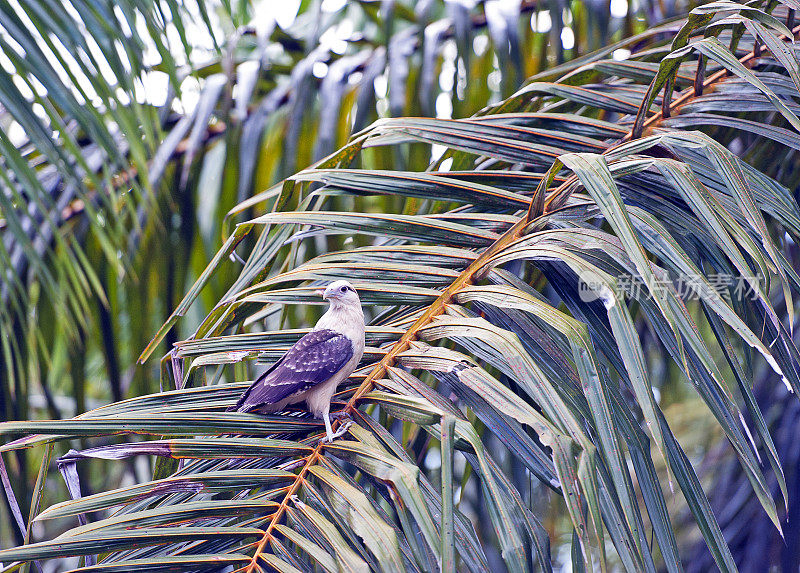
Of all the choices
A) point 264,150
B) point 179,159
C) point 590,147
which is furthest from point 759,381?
point 179,159

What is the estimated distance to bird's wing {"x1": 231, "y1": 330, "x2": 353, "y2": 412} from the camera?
1.34 meters

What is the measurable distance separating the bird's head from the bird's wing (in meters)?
0.09

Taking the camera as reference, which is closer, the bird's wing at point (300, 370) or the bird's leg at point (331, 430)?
the bird's leg at point (331, 430)

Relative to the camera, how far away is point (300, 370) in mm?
1354

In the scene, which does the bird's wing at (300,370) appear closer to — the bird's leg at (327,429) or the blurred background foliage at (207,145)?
the bird's leg at (327,429)

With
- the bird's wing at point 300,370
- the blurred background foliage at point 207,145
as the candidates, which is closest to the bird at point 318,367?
the bird's wing at point 300,370

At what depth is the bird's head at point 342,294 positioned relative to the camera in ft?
4.84

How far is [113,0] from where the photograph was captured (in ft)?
5.76

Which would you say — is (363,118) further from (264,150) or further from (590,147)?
(590,147)

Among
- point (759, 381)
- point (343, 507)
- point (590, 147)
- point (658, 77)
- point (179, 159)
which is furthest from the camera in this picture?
point (179, 159)

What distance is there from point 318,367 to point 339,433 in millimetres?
188

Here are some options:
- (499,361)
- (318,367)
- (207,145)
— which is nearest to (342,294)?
(318,367)

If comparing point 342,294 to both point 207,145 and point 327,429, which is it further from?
point 207,145

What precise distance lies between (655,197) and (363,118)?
4.80 ft
